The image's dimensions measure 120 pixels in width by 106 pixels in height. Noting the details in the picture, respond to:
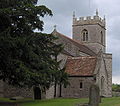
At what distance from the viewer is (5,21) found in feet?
93.4

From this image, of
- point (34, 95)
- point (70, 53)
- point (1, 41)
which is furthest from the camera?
point (70, 53)

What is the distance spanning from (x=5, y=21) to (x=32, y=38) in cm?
309

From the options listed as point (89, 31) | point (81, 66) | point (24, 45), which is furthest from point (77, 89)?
point (89, 31)

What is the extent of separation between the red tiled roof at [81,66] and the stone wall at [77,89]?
0.74m

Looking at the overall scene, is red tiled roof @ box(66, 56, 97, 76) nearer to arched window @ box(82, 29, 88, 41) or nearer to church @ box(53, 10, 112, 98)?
church @ box(53, 10, 112, 98)

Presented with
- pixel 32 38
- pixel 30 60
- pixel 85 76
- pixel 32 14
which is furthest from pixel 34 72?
pixel 85 76

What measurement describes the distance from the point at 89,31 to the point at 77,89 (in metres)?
28.1

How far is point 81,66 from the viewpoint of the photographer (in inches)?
1790

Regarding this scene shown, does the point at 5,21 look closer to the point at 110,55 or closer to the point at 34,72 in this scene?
the point at 34,72

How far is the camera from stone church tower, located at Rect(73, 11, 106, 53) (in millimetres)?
68875

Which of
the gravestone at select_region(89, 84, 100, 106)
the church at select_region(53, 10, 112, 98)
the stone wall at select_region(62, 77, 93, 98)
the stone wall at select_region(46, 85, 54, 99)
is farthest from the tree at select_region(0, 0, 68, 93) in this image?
the stone wall at select_region(62, 77, 93, 98)

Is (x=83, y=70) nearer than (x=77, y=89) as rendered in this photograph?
No

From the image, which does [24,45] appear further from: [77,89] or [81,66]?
[81,66]

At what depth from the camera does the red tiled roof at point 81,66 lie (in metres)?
43.7
